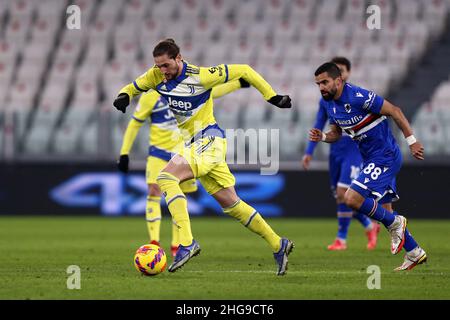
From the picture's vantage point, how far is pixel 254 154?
17.8 m

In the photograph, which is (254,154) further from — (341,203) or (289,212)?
(341,203)

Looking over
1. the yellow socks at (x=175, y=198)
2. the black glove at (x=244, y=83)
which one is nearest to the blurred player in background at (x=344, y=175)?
Result: the black glove at (x=244, y=83)

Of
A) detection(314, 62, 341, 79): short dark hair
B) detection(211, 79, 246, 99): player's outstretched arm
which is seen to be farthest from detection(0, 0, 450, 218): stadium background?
detection(314, 62, 341, 79): short dark hair

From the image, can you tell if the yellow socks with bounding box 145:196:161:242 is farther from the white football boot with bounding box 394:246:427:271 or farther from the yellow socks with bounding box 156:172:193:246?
the white football boot with bounding box 394:246:427:271

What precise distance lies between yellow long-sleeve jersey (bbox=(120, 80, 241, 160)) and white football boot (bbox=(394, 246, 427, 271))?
130 inches

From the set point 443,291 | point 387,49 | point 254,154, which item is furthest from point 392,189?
Result: point 387,49

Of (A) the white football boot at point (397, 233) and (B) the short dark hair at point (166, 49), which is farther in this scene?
(A) the white football boot at point (397, 233)

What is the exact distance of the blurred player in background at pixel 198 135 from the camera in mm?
9117

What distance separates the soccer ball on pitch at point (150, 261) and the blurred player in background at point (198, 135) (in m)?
0.29

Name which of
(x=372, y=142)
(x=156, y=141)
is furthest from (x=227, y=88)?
(x=156, y=141)

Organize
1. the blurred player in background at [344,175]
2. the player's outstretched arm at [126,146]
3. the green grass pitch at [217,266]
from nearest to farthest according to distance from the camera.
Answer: the green grass pitch at [217,266]
the player's outstretched arm at [126,146]
the blurred player in background at [344,175]

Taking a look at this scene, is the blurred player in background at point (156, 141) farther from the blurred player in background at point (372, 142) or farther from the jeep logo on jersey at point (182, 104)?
the blurred player in background at point (372, 142)

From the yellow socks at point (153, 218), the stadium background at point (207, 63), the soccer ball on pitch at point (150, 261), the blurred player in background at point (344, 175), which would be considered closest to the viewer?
the soccer ball on pitch at point (150, 261)

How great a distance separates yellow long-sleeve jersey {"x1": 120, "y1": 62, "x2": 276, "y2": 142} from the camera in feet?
30.5
